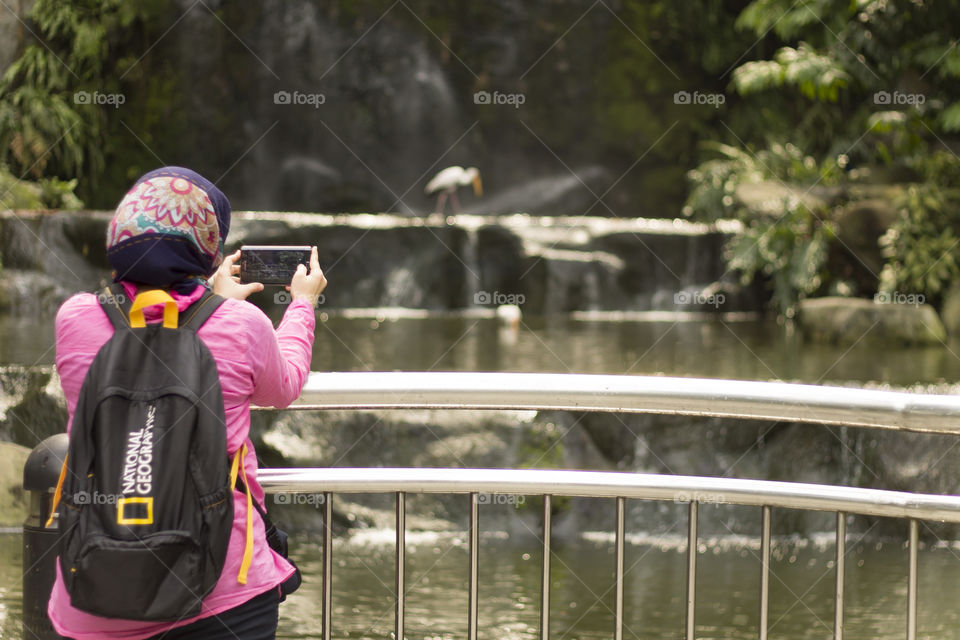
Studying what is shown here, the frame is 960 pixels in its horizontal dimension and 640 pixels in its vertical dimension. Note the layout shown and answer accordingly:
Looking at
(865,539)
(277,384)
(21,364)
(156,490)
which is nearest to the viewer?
(156,490)

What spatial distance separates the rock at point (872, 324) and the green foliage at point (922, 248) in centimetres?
157

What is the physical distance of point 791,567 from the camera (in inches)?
245

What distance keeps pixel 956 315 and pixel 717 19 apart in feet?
25.7

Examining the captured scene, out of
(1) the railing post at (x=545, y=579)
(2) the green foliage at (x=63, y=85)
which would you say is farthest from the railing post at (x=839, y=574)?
(2) the green foliage at (x=63, y=85)

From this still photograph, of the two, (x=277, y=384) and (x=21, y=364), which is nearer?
(x=277, y=384)

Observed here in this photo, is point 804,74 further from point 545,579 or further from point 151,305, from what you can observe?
point 151,305

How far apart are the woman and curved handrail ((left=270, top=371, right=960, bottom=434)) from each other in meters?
0.32

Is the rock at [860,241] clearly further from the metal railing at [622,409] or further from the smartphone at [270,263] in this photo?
the smartphone at [270,263]

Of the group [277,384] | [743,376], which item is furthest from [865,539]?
[277,384]

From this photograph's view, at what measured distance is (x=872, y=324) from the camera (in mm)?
10859

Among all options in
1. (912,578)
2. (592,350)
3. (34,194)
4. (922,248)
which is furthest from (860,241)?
(912,578)

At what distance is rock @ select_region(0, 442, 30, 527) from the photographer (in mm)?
5891

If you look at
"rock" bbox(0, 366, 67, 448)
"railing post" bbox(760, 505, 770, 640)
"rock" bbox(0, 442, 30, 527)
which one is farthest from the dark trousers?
"rock" bbox(0, 366, 67, 448)

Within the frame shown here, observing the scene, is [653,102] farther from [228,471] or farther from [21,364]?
[228,471]
